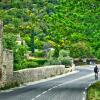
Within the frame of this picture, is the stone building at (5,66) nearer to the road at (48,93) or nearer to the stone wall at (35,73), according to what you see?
the stone wall at (35,73)

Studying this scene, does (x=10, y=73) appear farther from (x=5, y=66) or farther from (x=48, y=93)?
(x=48, y=93)

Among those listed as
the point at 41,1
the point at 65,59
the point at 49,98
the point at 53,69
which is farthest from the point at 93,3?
the point at 41,1

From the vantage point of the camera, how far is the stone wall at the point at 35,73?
157 feet

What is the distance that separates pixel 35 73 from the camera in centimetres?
5541

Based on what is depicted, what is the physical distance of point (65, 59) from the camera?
8994 cm

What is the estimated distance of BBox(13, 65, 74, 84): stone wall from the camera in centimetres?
4772

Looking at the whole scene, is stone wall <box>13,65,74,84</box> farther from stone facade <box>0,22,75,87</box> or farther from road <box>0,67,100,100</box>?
road <box>0,67,100,100</box>

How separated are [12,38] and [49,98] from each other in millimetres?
40282

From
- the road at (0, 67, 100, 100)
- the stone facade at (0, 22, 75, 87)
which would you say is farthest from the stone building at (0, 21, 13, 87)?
the road at (0, 67, 100, 100)

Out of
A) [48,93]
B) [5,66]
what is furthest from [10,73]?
[48,93]

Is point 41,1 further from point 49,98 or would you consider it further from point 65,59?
point 49,98

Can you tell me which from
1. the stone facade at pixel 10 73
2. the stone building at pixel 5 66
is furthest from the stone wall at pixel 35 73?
the stone building at pixel 5 66

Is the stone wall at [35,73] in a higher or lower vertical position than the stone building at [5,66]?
lower

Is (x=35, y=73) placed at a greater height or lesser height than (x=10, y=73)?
lesser
